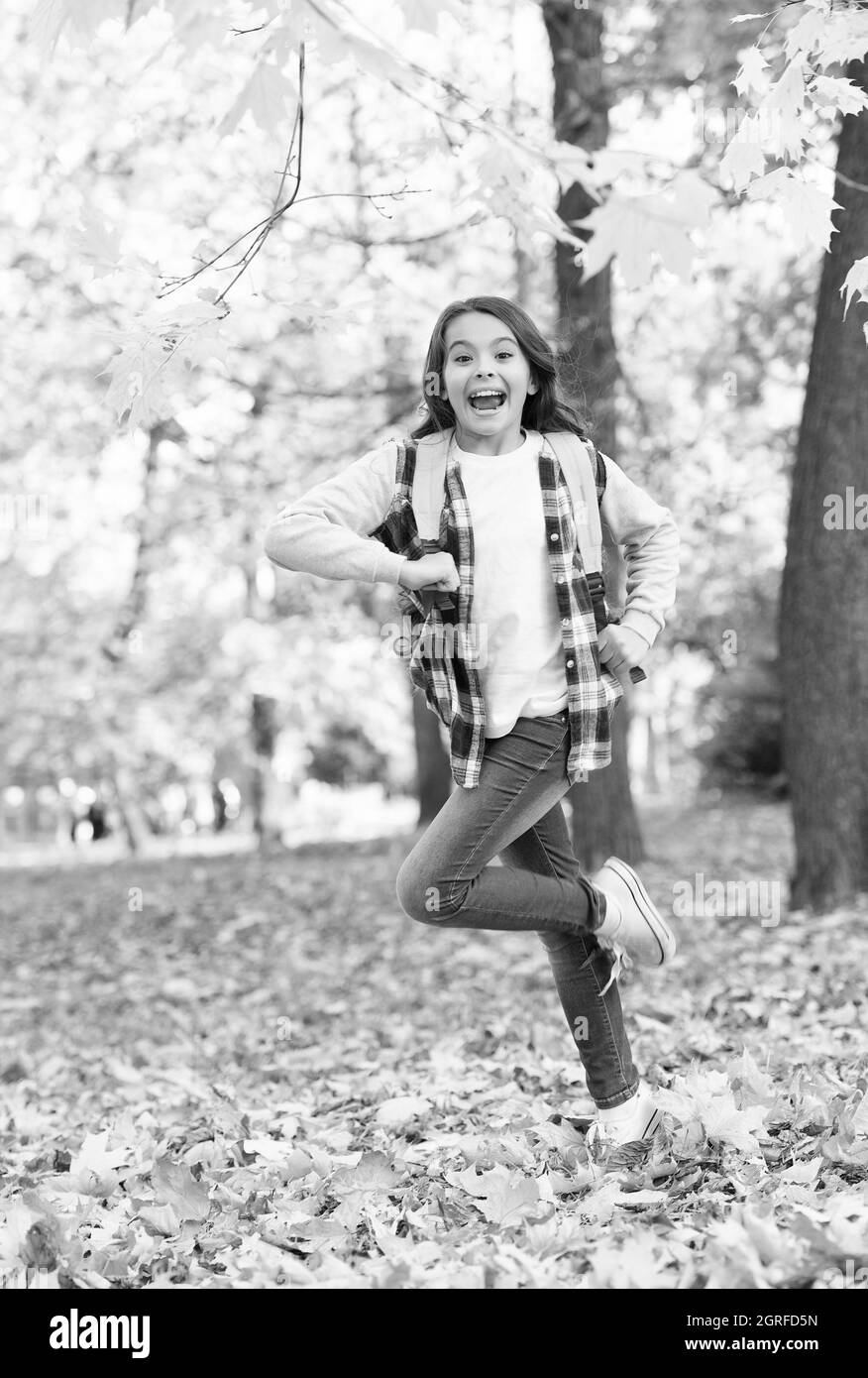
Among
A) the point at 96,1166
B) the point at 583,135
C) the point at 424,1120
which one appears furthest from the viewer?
the point at 583,135

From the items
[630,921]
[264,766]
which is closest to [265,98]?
[630,921]

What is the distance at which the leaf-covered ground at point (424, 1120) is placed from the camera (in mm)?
2449

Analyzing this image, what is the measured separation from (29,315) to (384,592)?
16.3 feet

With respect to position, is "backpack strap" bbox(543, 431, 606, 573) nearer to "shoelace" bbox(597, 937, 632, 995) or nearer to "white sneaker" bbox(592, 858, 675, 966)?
"white sneaker" bbox(592, 858, 675, 966)

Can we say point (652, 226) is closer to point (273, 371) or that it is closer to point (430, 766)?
point (273, 371)

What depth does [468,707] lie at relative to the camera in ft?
9.31

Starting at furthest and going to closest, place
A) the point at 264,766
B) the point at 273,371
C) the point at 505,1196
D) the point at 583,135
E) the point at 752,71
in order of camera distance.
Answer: the point at 264,766 < the point at 273,371 < the point at 583,135 < the point at 752,71 < the point at 505,1196

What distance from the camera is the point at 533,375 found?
3.04m

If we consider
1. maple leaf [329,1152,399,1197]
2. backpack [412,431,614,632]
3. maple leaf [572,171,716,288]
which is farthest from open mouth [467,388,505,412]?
maple leaf [329,1152,399,1197]

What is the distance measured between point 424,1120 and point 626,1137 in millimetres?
739

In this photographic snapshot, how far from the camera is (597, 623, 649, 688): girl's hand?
2912 mm

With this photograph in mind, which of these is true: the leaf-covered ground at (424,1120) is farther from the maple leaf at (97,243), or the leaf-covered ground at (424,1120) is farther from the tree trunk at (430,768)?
the tree trunk at (430,768)

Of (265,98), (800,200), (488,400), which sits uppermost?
(265,98)
